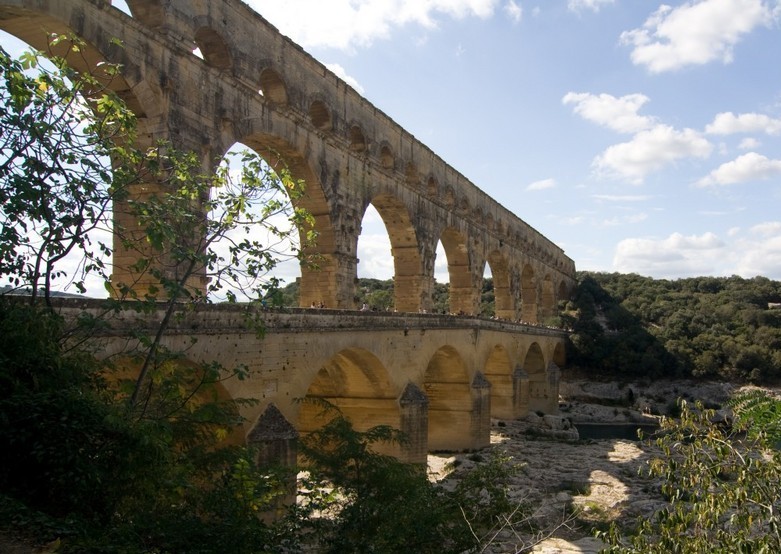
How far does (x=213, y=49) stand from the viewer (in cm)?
1377

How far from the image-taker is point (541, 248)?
42844mm

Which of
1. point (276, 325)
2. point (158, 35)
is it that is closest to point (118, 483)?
point (276, 325)

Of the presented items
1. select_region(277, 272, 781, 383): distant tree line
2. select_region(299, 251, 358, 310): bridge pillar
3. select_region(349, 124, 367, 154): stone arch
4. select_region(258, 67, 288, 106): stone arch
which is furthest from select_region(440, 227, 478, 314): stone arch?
select_region(258, 67, 288, 106): stone arch

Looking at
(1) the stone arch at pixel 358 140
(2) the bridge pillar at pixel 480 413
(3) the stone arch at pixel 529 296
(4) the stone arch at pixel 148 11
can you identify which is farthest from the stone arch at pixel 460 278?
(4) the stone arch at pixel 148 11

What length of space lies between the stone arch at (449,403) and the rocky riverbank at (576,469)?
882 millimetres

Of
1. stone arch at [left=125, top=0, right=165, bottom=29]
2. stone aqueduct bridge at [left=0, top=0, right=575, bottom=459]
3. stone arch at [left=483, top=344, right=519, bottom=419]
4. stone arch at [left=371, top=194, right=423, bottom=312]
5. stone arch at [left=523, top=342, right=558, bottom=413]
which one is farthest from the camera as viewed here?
stone arch at [left=523, top=342, right=558, bottom=413]

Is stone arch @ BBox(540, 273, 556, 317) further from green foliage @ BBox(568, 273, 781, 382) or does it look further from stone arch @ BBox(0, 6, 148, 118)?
stone arch @ BBox(0, 6, 148, 118)

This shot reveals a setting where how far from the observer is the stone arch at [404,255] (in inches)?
878

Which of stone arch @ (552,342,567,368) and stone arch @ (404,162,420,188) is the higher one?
stone arch @ (404,162,420,188)

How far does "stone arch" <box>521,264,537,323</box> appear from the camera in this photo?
132 ft

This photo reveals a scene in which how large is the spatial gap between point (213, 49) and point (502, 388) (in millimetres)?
19519

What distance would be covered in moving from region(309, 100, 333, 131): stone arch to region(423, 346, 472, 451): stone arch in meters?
8.14

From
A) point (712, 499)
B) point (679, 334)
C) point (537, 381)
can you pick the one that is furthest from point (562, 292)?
point (712, 499)

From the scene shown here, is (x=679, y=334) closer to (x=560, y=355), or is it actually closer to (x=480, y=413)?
(x=560, y=355)
